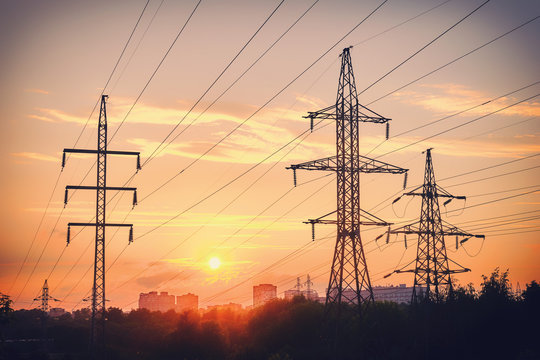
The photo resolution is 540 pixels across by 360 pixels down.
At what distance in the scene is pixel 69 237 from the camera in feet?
208

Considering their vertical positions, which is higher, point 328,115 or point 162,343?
point 328,115

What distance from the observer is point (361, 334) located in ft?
175

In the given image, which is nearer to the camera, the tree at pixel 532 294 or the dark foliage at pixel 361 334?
the dark foliage at pixel 361 334

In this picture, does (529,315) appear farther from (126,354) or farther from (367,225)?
(126,354)

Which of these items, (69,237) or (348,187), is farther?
(69,237)

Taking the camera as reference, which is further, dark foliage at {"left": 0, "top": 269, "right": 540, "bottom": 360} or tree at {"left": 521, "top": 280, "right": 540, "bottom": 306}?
tree at {"left": 521, "top": 280, "right": 540, "bottom": 306}

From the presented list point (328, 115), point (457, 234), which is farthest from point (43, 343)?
point (328, 115)

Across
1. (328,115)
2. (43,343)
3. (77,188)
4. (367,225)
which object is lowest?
(43,343)

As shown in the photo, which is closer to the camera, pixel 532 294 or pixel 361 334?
pixel 361 334

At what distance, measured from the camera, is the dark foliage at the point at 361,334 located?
65.4m

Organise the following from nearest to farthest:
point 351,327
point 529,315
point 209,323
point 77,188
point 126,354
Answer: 1. point 77,188
2. point 351,327
3. point 529,315
4. point 126,354
5. point 209,323

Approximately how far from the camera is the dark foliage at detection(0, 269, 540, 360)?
6544 cm

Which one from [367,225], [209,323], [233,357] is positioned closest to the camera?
[367,225]

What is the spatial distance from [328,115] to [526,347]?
115 ft
